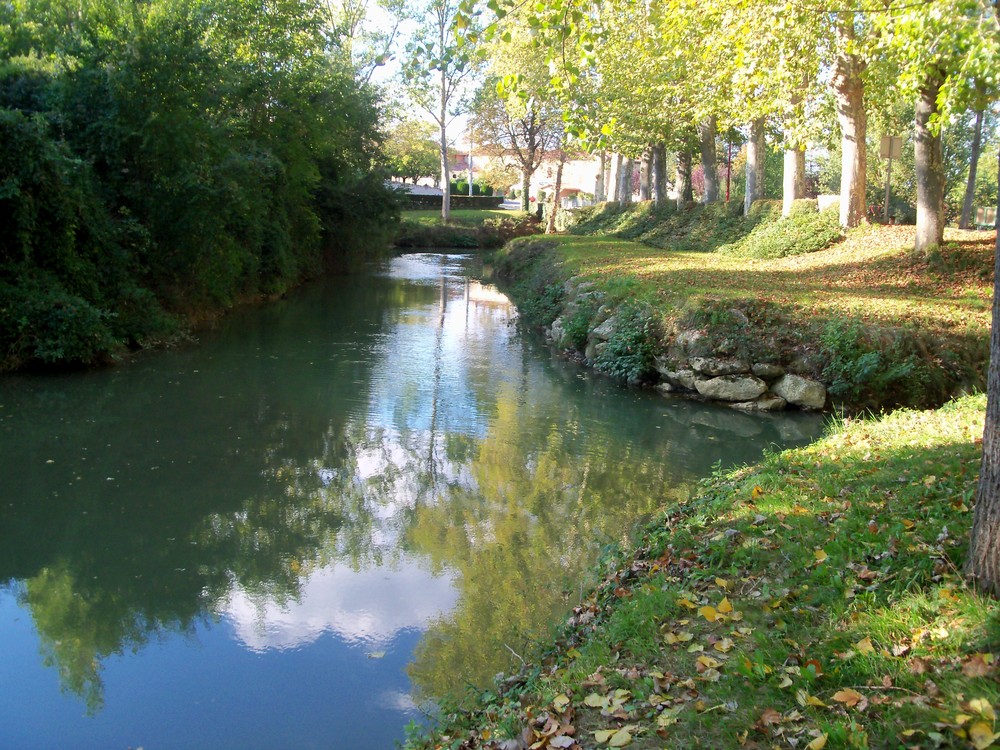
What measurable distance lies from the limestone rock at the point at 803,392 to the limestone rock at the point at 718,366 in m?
0.63

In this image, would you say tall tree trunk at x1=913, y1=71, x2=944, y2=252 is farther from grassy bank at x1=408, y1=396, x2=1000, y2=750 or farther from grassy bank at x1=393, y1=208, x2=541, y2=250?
grassy bank at x1=393, y1=208, x2=541, y2=250

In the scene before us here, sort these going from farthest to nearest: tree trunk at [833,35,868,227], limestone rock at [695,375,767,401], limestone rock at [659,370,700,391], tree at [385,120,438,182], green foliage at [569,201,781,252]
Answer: tree at [385,120,438,182] → green foliage at [569,201,781,252] → tree trunk at [833,35,868,227] → limestone rock at [659,370,700,391] → limestone rock at [695,375,767,401]

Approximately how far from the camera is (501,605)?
21.1 ft

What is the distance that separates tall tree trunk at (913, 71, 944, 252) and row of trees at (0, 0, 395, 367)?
45.5ft

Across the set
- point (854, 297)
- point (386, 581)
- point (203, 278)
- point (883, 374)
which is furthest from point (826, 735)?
point (203, 278)

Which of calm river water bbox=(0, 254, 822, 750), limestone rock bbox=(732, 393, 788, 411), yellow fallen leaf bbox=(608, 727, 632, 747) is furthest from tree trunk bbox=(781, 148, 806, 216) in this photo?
yellow fallen leaf bbox=(608, 727, 632, 747)

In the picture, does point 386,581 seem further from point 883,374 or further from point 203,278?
point 203,278

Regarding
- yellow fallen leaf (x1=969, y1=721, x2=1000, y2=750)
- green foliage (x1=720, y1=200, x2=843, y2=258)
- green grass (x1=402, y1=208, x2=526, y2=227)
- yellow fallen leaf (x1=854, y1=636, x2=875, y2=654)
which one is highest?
green grass (x1=402, y1=208, x2=526, y2=227)

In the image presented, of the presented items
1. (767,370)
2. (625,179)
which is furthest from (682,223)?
(767,370)

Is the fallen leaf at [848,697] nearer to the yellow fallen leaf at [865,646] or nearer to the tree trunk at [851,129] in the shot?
the yellow fallen leaf at [865,646]

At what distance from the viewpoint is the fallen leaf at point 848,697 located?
11.8ft

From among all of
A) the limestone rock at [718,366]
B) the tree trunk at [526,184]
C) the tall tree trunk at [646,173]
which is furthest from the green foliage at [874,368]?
the tree trunk at [526,184]

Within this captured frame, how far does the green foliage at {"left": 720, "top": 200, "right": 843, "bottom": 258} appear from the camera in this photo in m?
22.2

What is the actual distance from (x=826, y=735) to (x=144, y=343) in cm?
1500
